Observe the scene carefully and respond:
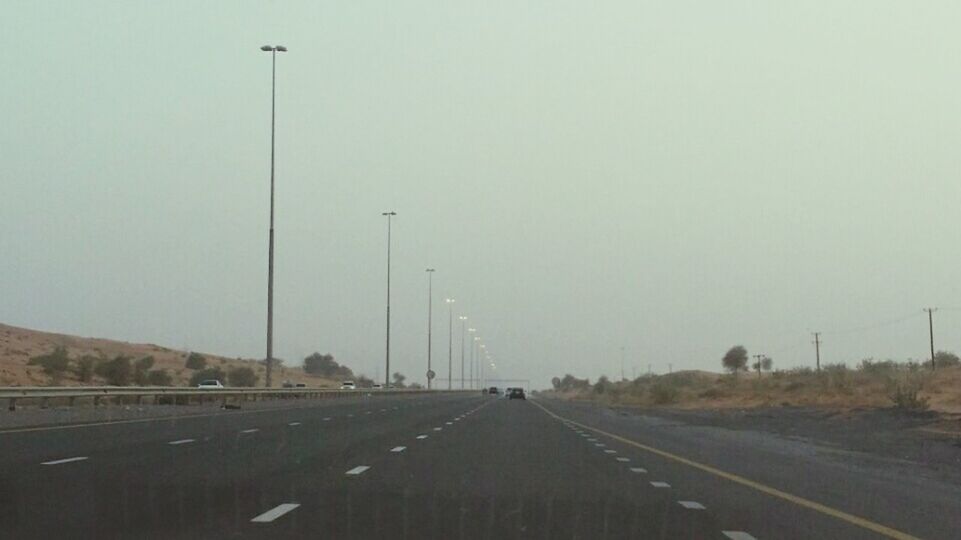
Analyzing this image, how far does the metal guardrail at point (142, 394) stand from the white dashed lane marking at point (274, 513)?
2261 centimetres

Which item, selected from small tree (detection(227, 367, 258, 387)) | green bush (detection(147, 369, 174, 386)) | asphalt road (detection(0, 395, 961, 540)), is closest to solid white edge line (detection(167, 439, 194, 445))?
asphalt road (detection(0, 395, 961, 540))

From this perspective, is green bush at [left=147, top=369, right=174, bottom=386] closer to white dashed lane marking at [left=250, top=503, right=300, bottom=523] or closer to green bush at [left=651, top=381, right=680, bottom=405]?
green bush at [left=651, top=381, right=680, bottom=405]

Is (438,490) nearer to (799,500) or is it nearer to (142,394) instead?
(799,500)

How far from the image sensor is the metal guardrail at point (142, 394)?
36.5 metres

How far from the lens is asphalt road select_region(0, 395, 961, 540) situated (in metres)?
12.7

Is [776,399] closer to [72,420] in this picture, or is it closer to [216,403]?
[216,403]

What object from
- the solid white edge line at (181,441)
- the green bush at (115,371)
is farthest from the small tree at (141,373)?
the solid white edge line at (181,441)

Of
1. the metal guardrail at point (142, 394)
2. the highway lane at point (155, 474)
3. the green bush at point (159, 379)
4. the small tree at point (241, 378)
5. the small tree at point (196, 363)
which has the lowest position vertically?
the highway lane at point (155, 474)

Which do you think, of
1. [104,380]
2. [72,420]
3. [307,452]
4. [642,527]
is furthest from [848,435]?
[104,380]

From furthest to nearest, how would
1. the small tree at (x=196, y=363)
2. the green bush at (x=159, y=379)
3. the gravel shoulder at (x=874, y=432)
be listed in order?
the small tree at (x=196, y=363)
the green bush at (x=159, y=379)
the gravel shoulder at (x=874, y=432)

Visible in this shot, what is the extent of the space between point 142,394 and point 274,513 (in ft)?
112

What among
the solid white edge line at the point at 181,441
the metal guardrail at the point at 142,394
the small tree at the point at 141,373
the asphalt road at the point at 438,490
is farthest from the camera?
the small tree at the point at 141,373

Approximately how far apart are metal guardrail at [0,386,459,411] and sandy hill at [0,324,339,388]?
15867 mm

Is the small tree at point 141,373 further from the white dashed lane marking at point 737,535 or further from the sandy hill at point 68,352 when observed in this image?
the white dashed lane marking at point 737,535
